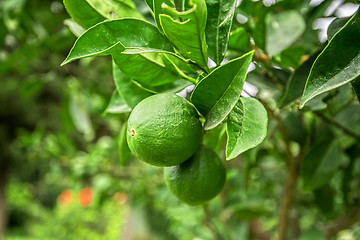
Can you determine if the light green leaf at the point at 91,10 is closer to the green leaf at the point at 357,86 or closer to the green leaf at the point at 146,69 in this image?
the green leaf at the point at 146,69

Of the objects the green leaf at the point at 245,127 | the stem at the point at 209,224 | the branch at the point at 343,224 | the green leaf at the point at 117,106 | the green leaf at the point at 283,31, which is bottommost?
the stem at the point at 209,224

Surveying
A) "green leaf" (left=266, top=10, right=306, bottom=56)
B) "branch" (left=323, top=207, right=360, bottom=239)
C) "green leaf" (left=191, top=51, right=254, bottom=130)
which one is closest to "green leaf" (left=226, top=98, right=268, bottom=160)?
"green leaf" (left=191, top=51, right=254, bottom=130)

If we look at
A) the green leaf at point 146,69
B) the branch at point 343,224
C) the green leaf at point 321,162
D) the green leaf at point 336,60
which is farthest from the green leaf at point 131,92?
the branch at point 343,224

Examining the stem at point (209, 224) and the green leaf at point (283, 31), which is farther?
the stem at point (209, 224)

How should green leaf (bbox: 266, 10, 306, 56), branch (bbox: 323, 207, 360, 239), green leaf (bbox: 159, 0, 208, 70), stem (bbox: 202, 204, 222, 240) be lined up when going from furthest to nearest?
stem (bbox: 202, 204, 222, 240) < branch (bbox: 323, 207, 360, 239) < green leaf (bbox: 266, 10, 306, 56) < green leaf (bbox: 159, 0, 208, 70)

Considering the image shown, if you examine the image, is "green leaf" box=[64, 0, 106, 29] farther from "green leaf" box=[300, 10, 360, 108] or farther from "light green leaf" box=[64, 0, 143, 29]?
"green leaf" box=[300, 10, 360, 108]

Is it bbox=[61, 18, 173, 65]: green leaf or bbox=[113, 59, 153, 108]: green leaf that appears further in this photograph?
bbox=[113, 59, 153, 108]: green leaf
